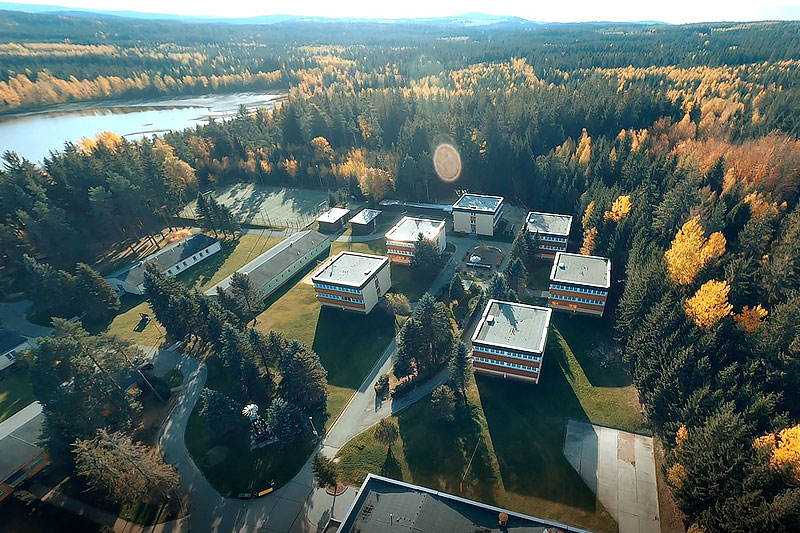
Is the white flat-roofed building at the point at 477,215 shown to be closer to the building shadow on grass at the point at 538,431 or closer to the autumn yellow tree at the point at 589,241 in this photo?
the autumn yellow tree at the point at 589,241

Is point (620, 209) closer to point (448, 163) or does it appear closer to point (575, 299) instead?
point (575, 299)

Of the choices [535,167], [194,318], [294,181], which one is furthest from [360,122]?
[194,318]

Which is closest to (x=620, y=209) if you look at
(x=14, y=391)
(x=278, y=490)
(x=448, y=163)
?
(x=448, y=163)

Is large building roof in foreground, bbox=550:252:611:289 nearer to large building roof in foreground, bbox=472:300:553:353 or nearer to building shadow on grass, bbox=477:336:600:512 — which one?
large building roof in foreground, bbox=472:300:553:353

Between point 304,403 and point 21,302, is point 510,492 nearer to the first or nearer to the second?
point 304,403

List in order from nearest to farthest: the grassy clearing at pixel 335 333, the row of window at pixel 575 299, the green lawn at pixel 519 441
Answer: the green lawn at pixel 519 441 < the grassy clearing at pixel 335 333 < the row of window at pixel 575 299

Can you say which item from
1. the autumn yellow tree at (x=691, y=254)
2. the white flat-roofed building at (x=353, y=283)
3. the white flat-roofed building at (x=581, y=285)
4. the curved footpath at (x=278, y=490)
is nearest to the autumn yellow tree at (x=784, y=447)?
the autumn yellow tree at (x=691, y=254)
